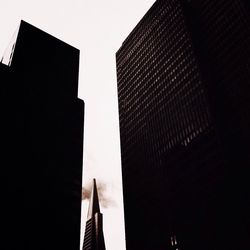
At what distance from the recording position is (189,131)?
276 ft

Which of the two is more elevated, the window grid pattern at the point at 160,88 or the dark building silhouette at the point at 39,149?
the window grid pattern at the point at 160,88

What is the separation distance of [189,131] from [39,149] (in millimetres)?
47031

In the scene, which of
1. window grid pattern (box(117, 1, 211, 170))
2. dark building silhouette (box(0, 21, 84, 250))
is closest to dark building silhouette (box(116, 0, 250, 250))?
window grid pattern (box(117, 1, 211, 170))

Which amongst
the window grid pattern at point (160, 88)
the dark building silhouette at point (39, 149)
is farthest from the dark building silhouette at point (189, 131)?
the dark building silhouette at point (39, 149)

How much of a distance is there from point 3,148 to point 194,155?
5166 centimetres

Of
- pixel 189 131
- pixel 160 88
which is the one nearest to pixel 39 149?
pixel 189 131

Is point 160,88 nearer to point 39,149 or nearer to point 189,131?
point 189,131

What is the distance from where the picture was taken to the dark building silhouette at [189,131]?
69.8 m

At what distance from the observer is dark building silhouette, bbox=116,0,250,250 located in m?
69.8

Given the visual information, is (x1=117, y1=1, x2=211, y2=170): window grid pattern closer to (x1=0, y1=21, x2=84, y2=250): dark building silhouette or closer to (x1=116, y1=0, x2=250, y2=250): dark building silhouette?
(x1=116, y1=0, x2=250, y2=250): dark building silhouette

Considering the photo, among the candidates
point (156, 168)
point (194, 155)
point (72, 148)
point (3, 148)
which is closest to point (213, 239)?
point (194, 155)

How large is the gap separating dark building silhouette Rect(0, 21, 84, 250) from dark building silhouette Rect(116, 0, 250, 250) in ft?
115

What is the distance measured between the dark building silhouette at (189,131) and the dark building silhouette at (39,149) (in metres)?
34.9

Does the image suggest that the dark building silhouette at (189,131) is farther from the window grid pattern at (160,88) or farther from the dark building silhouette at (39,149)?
the dark building silhouette at (39,149)
